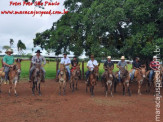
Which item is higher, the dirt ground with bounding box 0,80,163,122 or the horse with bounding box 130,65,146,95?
the horse with bounding box 130,65,146,95

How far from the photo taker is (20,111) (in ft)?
28.5

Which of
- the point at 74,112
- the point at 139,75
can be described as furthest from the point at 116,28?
the point at 74,112

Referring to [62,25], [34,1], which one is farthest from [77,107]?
[62,25]

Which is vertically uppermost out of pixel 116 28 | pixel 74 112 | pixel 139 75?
pixel 116 28

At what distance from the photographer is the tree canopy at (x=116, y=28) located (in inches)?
603

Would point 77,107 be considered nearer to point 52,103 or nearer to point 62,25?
point 52,103

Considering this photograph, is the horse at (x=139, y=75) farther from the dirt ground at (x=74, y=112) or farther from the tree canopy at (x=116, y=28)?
the dirt ground at (x=74, y=112)

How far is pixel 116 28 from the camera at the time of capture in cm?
1711

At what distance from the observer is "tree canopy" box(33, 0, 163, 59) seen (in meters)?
15.3

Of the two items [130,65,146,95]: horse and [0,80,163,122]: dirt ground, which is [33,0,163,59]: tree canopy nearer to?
[130,65,146,95]: horse

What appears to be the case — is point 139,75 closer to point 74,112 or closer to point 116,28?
point 116,28

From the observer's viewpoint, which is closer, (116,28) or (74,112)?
(74,112)

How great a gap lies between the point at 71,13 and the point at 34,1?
4.89m

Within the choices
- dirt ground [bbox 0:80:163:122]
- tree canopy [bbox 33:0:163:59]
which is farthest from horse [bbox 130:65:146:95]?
dirt ground [bbox 0:80:163:122]
